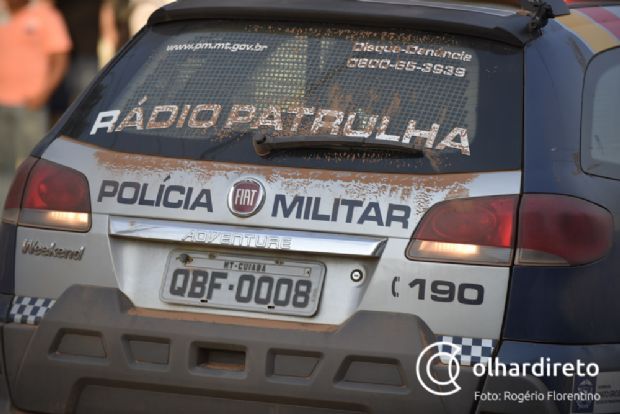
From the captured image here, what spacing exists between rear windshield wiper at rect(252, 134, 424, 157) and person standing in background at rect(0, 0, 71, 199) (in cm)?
734

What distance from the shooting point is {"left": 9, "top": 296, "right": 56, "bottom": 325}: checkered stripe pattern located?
14.7 feet

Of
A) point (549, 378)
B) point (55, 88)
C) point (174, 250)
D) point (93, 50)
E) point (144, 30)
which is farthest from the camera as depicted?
point (93, 50)

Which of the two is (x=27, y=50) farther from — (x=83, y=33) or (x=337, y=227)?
(x=337, y=227)

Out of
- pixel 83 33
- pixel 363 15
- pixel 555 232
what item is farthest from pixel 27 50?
pixel 555 232

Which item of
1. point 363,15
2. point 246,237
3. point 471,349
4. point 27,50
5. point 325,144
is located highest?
point 363,15

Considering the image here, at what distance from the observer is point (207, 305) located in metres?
4.33

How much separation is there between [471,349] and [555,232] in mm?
388

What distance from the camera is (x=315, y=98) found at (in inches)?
176

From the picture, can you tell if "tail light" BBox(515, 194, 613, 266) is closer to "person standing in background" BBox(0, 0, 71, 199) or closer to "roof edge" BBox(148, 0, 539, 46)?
"roof edge" BBox(148, 0, 539, 46)

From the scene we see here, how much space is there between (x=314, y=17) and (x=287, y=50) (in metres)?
0.13

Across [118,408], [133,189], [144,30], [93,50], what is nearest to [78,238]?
[133,189]

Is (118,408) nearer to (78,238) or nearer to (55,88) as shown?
(78,238)

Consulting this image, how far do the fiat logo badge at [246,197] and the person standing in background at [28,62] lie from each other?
24.1ft

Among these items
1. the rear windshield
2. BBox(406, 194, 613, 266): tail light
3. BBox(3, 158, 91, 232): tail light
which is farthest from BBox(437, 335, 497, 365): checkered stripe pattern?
BBox(3, 158, 91, 232): tail light
